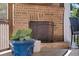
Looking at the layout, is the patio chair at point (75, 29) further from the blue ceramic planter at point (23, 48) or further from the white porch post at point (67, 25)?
the blue ceramic planter at point (23, 48)

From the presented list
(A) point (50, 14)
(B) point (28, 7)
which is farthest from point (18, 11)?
(A) point (50, 14)

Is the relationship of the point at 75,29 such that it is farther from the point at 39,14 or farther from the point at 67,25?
the point at 39,14

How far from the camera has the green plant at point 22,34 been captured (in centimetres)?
281

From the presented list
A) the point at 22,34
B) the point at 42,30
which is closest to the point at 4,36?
the point at 22,34

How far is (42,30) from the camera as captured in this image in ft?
9.43

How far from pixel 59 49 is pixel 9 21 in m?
0.46

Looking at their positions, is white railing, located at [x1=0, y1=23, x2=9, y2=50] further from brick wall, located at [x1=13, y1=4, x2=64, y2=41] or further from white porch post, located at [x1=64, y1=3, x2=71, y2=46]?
white porch post, located at [x1=64, y1=3, x2=71, y2=46]

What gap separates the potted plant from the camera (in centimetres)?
281

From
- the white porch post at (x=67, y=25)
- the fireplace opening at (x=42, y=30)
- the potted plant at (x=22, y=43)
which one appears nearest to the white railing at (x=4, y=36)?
the potted plant at (x=22, y=43)

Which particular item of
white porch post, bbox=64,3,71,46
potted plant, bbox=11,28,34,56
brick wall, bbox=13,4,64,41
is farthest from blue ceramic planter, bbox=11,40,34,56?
white porch post, bbox=64,3,71,46

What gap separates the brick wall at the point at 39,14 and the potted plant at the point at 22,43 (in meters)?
0.05

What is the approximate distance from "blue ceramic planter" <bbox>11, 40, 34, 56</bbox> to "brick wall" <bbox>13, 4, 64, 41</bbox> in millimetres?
129

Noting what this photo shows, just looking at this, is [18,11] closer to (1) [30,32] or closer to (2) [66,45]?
(1) [30,32]

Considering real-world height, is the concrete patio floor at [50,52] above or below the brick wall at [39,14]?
below
